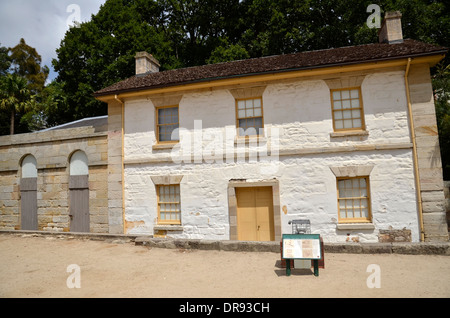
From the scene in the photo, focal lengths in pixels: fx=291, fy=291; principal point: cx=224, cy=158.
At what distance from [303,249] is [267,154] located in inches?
162

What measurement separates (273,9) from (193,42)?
Result: 8192mm

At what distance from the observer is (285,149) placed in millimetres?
9906

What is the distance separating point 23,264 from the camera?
805 centimetres

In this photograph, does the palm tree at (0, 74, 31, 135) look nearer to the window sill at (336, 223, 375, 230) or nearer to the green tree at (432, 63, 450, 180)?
the window sill at (336, 223, 375, 230)

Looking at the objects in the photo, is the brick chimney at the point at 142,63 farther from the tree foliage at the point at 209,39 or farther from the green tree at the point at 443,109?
the green tree at the point at 443,109

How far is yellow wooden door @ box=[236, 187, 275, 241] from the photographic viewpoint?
10.1 m

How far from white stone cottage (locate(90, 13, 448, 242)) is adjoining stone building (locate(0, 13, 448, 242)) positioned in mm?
36

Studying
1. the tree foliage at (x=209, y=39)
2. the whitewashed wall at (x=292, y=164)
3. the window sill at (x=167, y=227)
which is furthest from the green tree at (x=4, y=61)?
the window sill at (x=167, y=227)

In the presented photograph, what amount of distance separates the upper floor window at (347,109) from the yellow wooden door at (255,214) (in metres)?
3.28

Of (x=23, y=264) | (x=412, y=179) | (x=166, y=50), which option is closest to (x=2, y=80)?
(x=166, y=50)

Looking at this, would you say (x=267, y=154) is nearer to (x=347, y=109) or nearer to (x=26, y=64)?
(x=347, y=109)

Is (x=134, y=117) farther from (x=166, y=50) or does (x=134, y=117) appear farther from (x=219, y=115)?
(x=166, y=50)

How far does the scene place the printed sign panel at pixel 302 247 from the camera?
21.2 ft
